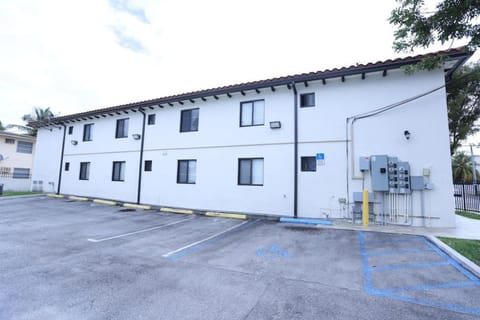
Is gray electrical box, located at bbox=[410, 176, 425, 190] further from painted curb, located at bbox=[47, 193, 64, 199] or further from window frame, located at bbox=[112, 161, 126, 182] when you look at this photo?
painted curb, located at bbox=[47, 193, 64, 199]

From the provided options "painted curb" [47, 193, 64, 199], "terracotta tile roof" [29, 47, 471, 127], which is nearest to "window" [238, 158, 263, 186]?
"terracotta tile roof" [29, 47, 471, 127]

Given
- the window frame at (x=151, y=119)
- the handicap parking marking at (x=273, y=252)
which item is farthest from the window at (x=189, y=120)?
the handicap parking marking at (x=273, y=252)

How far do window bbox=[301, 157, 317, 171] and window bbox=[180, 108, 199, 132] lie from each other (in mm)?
5409

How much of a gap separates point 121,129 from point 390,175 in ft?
44.7

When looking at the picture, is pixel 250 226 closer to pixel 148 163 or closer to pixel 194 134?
pixel 194 134

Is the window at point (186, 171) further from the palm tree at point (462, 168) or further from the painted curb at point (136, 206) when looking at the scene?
the palm tree at point (462, 168)

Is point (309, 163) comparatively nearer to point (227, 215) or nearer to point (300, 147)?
point (300, 147)

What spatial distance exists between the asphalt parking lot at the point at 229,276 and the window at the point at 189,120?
5.70 meters

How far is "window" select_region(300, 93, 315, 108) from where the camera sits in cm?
847

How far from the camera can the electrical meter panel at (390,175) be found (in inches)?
269

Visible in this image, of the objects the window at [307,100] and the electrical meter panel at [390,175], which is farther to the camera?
the window at [307,100]

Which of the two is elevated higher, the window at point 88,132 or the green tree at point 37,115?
the green tree at point 37,115

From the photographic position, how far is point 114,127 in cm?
1305

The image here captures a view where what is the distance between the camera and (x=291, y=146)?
27.8 ft
